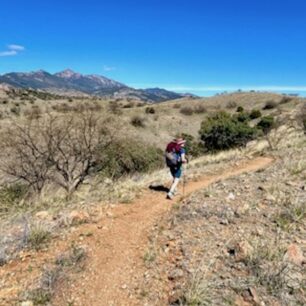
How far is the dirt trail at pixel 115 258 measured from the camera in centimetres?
579

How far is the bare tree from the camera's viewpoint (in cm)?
1905

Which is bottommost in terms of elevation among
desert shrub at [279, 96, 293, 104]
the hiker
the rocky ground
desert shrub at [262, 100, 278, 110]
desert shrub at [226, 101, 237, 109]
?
desert shrub at [226, 101, 237, 109]

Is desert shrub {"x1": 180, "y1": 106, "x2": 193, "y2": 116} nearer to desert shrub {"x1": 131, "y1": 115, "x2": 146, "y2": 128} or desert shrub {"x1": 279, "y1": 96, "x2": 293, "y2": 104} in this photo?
desert shrub {"x1": 131, "y1": 115, "x2": 146, "y2": 128}

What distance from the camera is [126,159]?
21.2 m

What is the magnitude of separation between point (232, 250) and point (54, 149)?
14.0 m

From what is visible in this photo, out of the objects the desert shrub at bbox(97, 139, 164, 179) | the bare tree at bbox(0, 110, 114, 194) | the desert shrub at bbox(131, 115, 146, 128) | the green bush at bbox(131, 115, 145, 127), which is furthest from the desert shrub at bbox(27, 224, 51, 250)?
the green bush at bbox(131, 115, 145, 127)

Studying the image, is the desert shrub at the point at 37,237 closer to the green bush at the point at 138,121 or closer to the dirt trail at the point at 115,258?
the dirt trail at the point at 115,258

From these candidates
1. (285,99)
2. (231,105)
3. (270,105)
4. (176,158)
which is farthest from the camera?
(285,99)

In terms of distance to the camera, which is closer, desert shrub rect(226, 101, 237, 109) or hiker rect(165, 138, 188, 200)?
hiker rect(165, 138, 188, 200)

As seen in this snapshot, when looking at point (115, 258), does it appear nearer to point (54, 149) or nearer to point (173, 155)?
point (173, 155)

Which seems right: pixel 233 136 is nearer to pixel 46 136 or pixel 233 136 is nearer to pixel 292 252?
pixel 46 136

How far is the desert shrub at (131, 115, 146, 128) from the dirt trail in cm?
3508

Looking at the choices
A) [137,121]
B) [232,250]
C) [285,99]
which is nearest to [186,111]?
[137,121]

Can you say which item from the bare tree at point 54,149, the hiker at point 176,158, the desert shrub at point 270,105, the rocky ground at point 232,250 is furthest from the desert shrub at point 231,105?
the rocky ground at point 232,250
